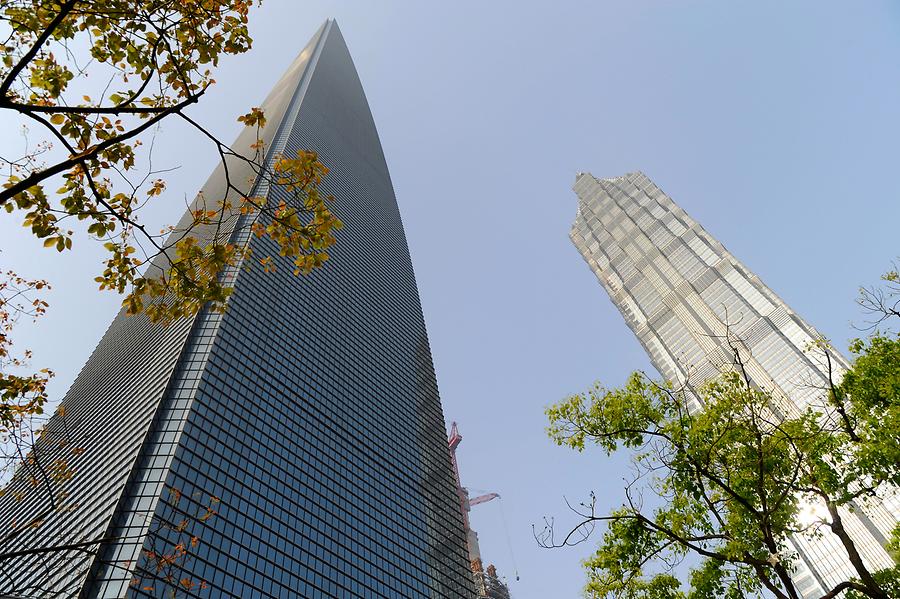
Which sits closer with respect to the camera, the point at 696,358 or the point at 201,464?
the point at 201,464

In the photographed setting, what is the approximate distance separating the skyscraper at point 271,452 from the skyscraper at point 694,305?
52.3 m

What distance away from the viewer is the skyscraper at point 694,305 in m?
84.5

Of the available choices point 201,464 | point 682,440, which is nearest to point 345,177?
point 201,464

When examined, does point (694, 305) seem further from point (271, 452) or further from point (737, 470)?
point (737, 470)

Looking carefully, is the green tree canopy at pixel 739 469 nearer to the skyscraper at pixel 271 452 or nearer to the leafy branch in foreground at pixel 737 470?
the leafy branch in foreground at pixel 737 470

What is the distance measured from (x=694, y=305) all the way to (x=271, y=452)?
97.7 m

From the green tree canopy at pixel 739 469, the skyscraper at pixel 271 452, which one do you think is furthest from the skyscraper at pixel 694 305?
the green tree canopy at pixel 739 469

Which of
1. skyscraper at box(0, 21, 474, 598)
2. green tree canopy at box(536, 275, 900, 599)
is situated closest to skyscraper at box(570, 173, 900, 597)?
skyscraper at box(0, 21, 474, 598)

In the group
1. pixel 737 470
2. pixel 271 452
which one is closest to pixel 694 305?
pixel 271 452

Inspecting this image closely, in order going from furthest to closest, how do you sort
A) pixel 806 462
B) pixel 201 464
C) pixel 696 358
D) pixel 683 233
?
pixel 683 233
pixel 696 358
pixel 201 464
pixel 806 462

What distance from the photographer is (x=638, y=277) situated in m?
144

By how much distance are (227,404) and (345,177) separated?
303 ft

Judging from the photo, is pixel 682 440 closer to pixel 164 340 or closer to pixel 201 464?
pixel 201 464

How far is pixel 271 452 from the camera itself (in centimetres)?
6950
